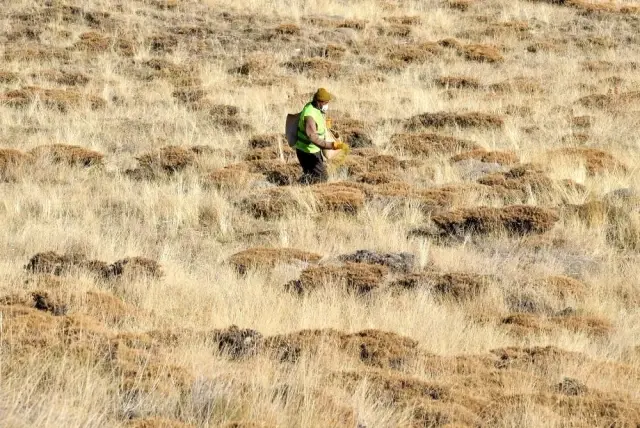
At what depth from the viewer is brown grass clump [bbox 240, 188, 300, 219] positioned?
13203 millimetres

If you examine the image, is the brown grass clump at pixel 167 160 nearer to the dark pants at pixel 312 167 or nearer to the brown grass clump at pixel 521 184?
the dark pants at pixel 312 167

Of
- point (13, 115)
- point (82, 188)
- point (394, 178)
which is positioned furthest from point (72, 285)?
point (13, 115)

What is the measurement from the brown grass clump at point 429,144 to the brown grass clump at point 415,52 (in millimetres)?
6863

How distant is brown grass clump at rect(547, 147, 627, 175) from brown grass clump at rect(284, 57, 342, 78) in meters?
7.42

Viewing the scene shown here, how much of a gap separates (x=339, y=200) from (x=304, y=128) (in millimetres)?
1313

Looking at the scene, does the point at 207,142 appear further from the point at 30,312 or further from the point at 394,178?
the point at 30,312

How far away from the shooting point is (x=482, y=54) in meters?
24.5

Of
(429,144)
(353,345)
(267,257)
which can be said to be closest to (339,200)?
(267,257)

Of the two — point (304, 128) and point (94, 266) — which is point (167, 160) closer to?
point (304, 128)

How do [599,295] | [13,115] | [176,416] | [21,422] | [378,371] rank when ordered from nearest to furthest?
[21,422]
[176,416]
[378,371]
[599,295]
[13,115]

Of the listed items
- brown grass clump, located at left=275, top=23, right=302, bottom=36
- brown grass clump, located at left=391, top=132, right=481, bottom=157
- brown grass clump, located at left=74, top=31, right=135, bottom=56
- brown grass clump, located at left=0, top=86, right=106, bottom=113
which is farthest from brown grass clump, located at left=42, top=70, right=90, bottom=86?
brown grass clump, located at left=391, top=132, right=481, bottom=157

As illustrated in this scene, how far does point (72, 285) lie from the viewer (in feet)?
28.9

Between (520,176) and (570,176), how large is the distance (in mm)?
697

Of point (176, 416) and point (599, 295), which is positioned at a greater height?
point (176, 416)
